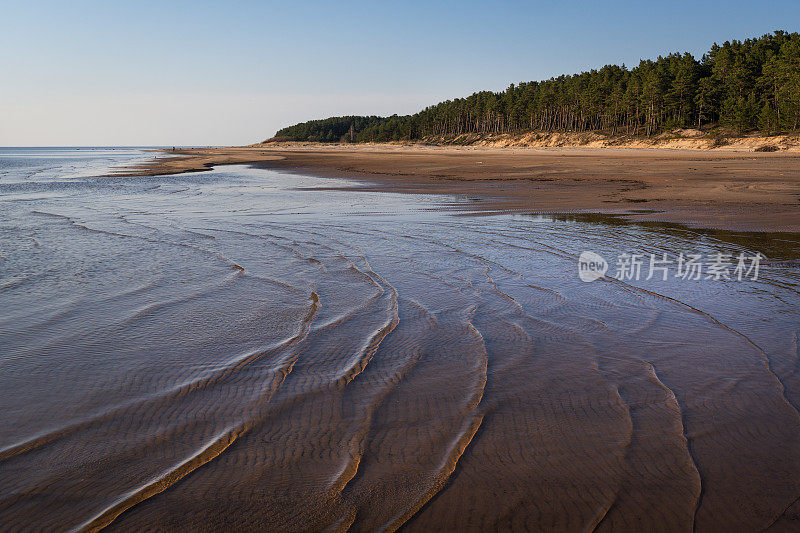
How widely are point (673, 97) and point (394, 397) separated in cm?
8331

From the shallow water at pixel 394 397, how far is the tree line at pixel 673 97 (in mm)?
61487

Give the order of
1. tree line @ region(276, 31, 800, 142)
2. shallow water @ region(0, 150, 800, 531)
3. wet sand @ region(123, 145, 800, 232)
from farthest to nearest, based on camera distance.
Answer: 1. tree line @ region(276, 31, 800, 142)
2. wet sand @ region(123, 145, 800, 232)
3. shallow water @ region(0, 150, 800, 531)

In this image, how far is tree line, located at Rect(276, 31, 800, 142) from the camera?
5912 cm

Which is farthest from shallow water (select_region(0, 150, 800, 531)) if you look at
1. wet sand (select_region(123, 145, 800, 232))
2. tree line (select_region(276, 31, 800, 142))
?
tree line (select_region(276, 31, 800, 142))

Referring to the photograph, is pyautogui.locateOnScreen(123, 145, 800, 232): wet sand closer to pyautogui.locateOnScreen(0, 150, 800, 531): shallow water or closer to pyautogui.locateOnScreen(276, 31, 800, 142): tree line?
pyautogui.locateOnScreen(0, 150, 800, 531): shallow water

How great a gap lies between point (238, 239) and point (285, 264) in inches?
115

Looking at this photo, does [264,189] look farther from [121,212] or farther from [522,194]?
[522,194]

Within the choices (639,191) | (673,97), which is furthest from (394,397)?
(673,97)

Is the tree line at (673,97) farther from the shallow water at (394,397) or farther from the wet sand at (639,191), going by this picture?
the shallow water at (394,397)

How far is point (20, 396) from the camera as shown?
3967 millimetres

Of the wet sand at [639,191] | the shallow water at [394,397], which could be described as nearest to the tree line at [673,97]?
the wet sand at [639,191]

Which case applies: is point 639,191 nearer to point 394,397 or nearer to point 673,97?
point 394,397

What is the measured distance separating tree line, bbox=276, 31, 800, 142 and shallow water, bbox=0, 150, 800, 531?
61487 millimetres

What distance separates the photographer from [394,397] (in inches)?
156
